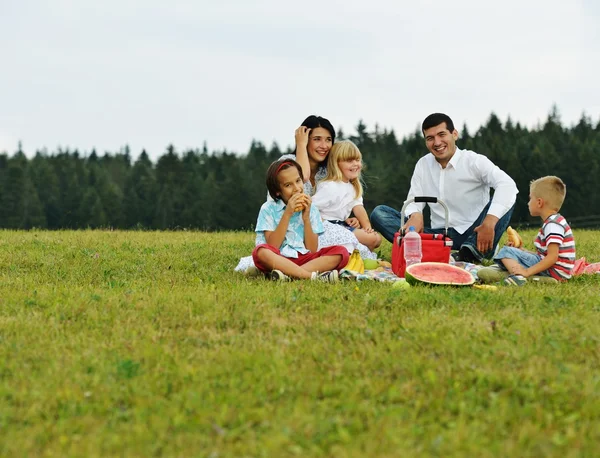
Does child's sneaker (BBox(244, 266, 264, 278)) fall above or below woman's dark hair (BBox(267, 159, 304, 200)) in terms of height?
below

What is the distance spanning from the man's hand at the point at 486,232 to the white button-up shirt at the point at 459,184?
0.70 m

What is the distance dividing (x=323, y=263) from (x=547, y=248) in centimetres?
257

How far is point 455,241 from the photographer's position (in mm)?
10531

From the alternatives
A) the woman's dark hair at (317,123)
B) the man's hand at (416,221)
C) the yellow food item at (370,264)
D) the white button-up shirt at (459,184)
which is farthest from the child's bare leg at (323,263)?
the woman's dark hair at (317,123)

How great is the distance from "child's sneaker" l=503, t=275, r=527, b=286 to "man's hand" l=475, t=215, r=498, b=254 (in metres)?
1.26

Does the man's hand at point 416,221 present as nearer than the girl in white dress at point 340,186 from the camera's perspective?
Yes

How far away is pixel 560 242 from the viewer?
8148mm

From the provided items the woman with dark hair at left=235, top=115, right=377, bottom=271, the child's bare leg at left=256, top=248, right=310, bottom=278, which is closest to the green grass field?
the child's bare leg at left=256, top=248, right=310, bottom=278

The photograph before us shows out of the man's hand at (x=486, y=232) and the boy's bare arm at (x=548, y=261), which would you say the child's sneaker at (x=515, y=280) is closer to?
the boy's bare arm at (x=548, y=261)

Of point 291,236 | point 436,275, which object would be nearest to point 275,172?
point 291,236

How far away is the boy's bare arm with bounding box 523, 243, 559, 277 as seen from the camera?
814 cm

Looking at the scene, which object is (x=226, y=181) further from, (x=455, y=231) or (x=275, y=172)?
(x=275, y=172)

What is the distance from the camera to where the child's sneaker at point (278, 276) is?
26.7 feet

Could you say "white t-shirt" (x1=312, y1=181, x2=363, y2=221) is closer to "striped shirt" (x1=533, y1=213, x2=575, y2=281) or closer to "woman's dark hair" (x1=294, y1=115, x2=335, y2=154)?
"woman's dark hair" (x1=294, y1=115, x2=335, y2=154)
